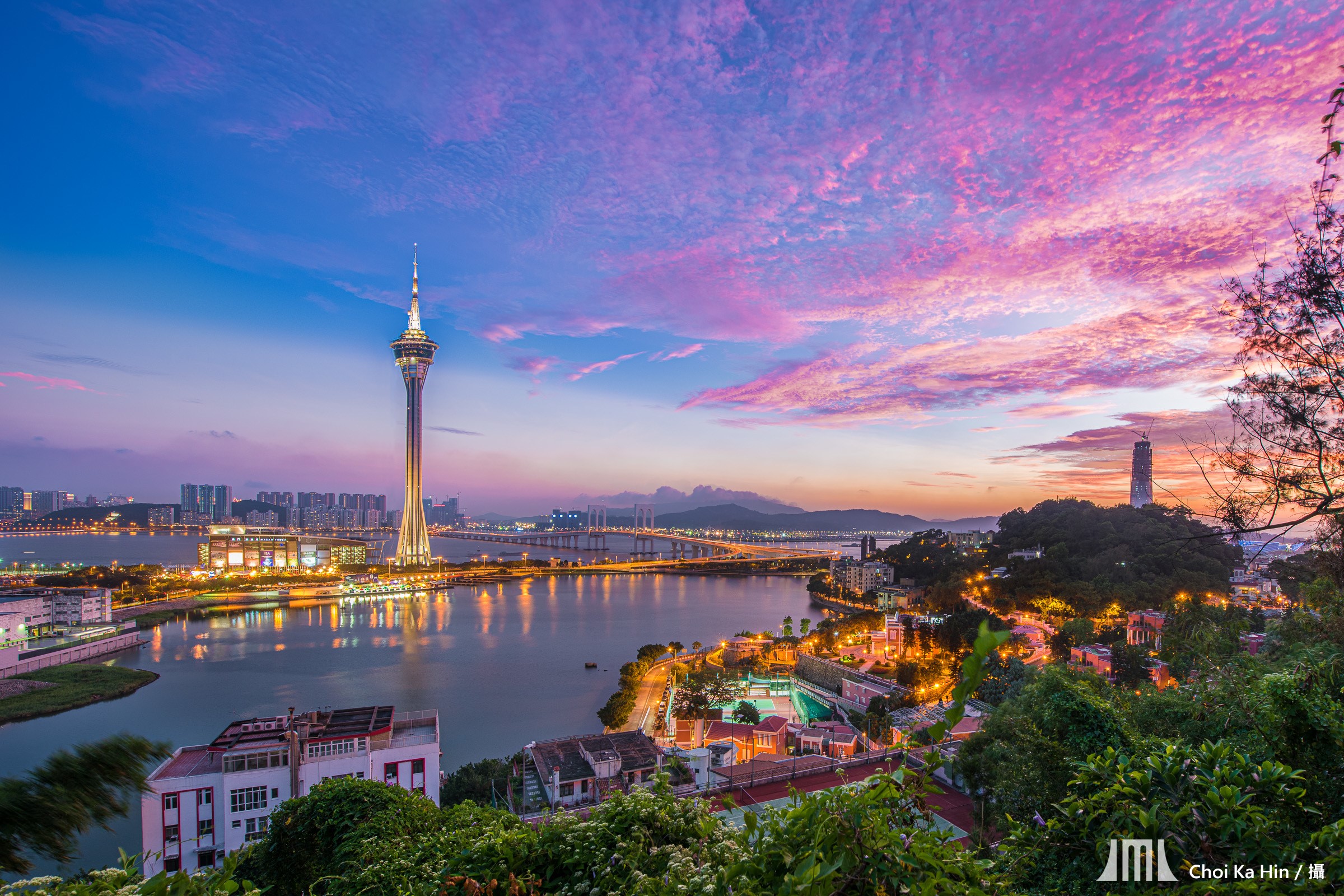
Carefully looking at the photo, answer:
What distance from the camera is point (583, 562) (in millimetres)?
29422

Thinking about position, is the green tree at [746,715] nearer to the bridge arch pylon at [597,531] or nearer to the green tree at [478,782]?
the green tree at [478,782]

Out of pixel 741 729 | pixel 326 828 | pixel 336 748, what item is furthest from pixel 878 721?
pixel 326 828

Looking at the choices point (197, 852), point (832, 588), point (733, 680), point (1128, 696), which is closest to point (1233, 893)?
point (1128, 696)

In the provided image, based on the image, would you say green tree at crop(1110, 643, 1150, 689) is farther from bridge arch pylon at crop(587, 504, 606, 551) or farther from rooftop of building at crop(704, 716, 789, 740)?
bridge arch pylon at crop(587, 504, 606, 551)

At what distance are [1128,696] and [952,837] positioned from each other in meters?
4.30

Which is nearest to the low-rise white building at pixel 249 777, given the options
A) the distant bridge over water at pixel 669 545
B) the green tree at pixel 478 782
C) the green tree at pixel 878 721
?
the green tree at pixel 478 782

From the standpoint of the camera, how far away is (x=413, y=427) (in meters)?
23.6

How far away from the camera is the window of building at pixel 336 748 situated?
4.17 meters

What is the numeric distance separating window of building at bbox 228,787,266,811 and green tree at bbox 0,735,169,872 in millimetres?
3740

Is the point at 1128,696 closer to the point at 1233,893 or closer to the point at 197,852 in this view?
the point at 1233,893

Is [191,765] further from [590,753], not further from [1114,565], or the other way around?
[1114,565]

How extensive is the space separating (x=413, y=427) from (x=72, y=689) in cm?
1570

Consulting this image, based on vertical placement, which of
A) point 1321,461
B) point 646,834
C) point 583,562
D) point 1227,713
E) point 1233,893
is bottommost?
point 583,562

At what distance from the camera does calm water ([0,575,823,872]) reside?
7.18 m
